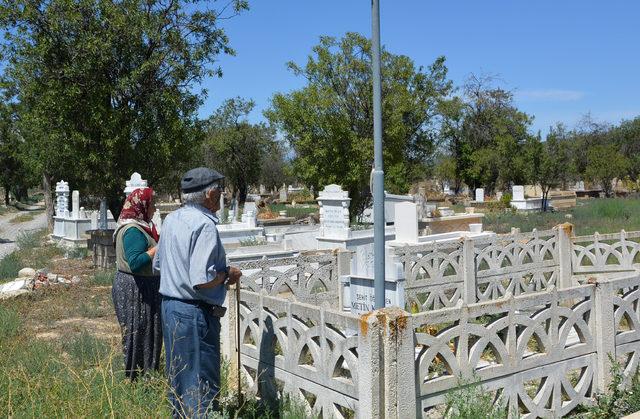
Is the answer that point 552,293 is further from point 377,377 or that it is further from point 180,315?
point 180,315

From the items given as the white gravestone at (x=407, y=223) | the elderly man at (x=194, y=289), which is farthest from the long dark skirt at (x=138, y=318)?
the white gravestone at (x=407, y=223)

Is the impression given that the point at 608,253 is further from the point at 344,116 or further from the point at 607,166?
the point at 607,166

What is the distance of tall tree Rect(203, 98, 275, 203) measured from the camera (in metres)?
Result: 49.2

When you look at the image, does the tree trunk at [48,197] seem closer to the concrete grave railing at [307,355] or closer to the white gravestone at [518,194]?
the white gravestone at [518,194]

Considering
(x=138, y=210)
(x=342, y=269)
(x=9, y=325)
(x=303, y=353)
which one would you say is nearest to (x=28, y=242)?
(x=9, y=325)

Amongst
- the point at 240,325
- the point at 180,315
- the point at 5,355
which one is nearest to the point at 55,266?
the point at 5,355

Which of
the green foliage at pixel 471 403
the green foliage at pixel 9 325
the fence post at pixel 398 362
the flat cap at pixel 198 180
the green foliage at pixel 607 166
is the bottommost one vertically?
the green foliage at pixel 9 325

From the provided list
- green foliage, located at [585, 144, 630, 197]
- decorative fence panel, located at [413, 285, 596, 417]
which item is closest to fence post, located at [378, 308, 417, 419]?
decorative fence panel, located at [413, 285, 596, 417]

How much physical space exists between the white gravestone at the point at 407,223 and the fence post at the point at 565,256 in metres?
4.16

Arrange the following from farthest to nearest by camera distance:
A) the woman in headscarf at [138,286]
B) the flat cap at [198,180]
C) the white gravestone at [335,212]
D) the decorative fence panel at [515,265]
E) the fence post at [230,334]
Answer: the white gravestone at [335,212] < the decorative fence panel at [515,265] < the fence post at [230,334] < the woman in headscarf at [138,286] < the flat cap at [198,180]

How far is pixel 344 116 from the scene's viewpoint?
29.8 meters

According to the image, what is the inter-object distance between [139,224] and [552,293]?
3.14m

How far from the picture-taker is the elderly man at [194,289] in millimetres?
4020

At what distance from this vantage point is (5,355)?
19.4ft
